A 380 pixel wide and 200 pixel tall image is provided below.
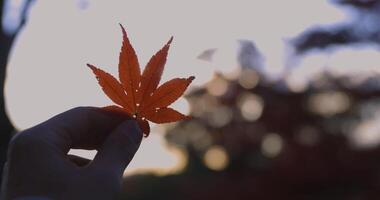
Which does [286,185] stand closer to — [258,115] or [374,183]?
[374,183]

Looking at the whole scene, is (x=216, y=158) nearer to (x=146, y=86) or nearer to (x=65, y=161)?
(x=146, y=86)

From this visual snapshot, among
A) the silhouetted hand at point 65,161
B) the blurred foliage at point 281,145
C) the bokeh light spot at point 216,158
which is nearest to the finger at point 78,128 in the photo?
the silhouetted hand at point 65,161

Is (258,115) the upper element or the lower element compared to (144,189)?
upper

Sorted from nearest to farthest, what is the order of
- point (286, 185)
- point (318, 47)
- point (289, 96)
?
point (286, 185) → point (318, 47) → point (289, 96)

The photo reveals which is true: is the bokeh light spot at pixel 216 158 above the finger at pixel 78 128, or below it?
below

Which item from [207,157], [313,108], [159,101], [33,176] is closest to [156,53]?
[159,101]

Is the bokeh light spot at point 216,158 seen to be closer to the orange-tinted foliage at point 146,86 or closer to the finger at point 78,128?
the orange-tinted foliage at point 146,86

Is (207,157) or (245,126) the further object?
(207,157)
